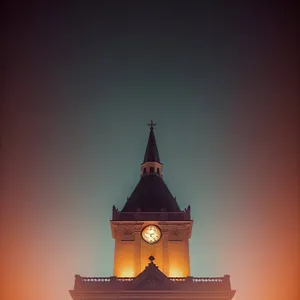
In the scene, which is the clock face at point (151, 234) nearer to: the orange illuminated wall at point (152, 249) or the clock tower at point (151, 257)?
the clock tower at point (151, 257)

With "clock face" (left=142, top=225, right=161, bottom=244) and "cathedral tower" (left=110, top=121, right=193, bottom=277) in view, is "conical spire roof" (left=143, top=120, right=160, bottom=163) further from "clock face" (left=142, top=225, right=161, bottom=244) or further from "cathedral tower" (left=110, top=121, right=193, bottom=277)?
"clock face" (left=142, top=225, right=161, bottom=244)

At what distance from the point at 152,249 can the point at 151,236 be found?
1277 mm

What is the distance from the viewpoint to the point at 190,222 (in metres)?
50.2

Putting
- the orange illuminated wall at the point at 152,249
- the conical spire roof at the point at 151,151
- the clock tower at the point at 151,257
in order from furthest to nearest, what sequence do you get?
the conical spire roof at the point at 151,151
the orange illuminated wall at the point at 152,249
the clock tower at the point at 151,257

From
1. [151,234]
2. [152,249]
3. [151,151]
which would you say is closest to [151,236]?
[151,234]

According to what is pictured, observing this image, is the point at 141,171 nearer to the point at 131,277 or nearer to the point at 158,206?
the point at 158,206

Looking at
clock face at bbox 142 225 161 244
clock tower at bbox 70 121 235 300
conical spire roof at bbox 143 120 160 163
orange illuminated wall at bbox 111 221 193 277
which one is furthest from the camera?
conical spire roof at bbox 143 120 160 163

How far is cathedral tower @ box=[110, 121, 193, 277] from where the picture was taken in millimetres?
48375

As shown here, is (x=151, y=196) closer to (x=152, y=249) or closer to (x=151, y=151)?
(x=152, y=249)

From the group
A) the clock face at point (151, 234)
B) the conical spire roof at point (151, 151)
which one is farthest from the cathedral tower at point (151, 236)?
the conical spire roof at point (151, 151)

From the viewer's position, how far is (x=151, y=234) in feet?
163

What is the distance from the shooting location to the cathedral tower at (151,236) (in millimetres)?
48375

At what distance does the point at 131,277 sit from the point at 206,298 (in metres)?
6.78

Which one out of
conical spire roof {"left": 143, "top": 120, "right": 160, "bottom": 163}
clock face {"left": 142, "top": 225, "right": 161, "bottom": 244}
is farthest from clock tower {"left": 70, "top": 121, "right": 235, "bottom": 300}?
conical spire roof {"left": 143, "top": 120, "right": 160, "bottom": 163}
